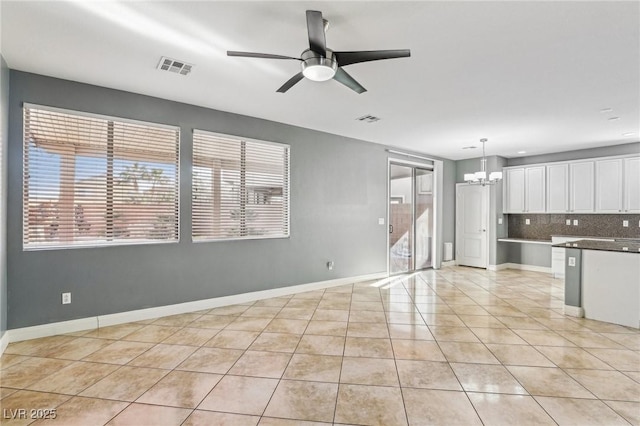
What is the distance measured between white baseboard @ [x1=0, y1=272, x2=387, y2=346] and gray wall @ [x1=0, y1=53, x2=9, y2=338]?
0.60ft

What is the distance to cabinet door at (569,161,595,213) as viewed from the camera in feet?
20.6

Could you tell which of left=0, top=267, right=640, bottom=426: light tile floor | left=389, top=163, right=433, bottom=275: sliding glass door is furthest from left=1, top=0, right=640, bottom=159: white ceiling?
left=0, top=267, right=640, bottom=426: light tile floor

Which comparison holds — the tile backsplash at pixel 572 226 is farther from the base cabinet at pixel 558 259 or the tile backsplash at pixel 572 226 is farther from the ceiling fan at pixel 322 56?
the ceiling fan at pixel 322 56

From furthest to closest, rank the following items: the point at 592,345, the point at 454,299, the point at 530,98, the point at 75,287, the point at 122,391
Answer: the point at 454,299 → the point at 530,98 → the point at 75,287 → the point at 592,345 → the point at 122,391

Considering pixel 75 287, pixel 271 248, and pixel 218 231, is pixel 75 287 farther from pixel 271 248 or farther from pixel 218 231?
pixel 271 248

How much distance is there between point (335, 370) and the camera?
8.52 ft

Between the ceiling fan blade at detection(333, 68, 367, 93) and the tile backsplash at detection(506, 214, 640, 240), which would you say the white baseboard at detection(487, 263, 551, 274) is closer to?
the tile backsplash at detection(506, 214, 640, 240)

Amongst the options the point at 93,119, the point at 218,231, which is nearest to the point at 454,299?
the point at 218,231

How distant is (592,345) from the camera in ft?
10.2

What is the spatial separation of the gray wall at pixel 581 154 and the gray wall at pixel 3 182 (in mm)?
9056

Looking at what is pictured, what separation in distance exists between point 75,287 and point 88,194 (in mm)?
1039

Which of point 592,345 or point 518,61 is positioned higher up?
point 518,61

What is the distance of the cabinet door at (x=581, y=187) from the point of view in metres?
6.27

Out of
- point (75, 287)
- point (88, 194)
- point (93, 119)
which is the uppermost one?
point (93, 119)
